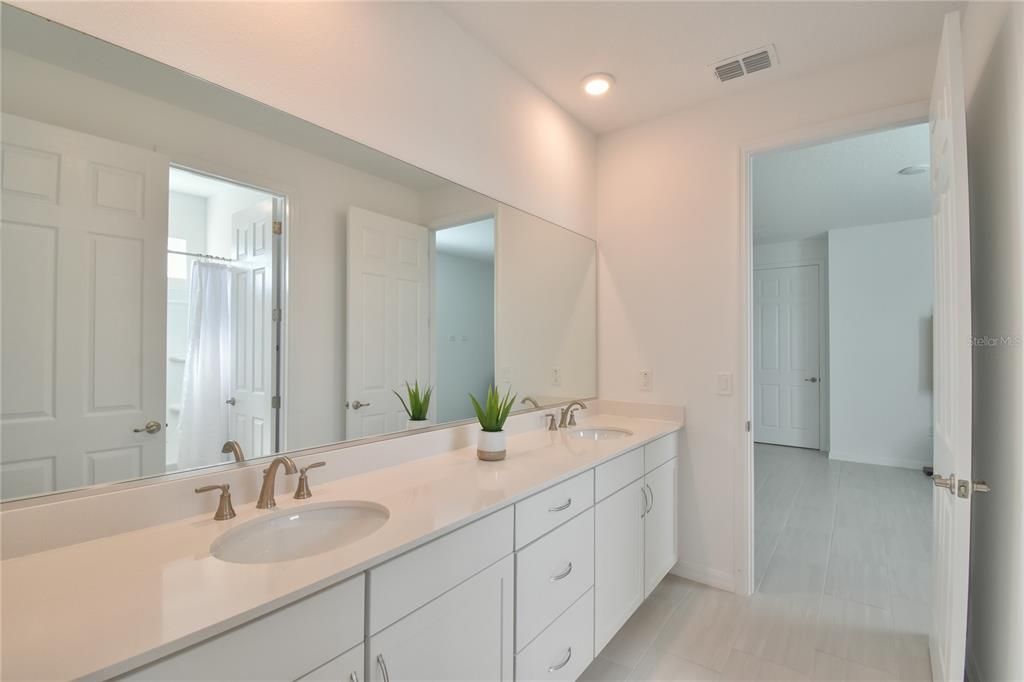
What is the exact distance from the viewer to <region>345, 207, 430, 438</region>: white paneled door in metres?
1.52

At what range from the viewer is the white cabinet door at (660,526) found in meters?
Answer: 2.06

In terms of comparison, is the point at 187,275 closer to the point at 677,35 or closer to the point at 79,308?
the point at 79,308

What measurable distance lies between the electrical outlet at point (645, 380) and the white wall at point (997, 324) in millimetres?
Result: 1302

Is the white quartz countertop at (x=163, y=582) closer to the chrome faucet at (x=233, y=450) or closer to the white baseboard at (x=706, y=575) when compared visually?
the chrome faucet at (x=233, y=450)

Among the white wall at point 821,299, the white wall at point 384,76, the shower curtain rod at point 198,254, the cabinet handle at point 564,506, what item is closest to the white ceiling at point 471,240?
the white wall at point 384,76

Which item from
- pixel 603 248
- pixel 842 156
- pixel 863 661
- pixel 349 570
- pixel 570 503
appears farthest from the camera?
pixel 842 156

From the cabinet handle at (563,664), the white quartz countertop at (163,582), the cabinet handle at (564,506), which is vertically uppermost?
the white quartz countertop at (163,582)

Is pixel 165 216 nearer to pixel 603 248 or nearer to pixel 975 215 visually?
pixel 603 248

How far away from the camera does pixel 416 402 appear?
5.57ft

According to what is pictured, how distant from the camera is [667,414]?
2.49 m

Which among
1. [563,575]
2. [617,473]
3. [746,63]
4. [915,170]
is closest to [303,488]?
[563,575]

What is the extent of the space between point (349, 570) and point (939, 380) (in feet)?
6.35

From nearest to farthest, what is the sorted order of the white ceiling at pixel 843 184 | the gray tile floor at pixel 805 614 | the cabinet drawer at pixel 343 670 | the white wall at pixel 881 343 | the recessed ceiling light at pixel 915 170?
the cabinet drawer at pixel 343 670 → the gray tile floor at pixel 805 614 → the white ceiling at pixel 843 184 → the recessed ceiling light at pixel 915 170 → the white wall at pixel 881 343

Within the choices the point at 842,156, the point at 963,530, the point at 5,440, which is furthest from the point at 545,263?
the point at 842,156
